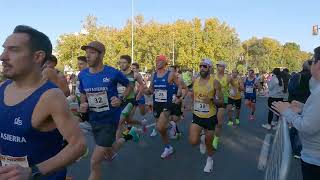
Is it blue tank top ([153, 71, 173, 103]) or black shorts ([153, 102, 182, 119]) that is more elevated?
blue tank top ([153, 71, 173, 103])

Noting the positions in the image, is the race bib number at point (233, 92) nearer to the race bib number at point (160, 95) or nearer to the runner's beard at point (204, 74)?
the race bib number at point (160, 95)

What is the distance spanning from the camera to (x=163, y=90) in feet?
31.2

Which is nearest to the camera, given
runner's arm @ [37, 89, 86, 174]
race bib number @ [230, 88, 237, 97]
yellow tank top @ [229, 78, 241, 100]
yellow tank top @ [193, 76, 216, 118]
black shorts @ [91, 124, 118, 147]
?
runner's arm @ [37, 89, 86, 174]

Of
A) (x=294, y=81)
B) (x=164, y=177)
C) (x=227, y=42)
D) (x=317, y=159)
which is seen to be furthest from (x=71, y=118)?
(x=227, y=42)

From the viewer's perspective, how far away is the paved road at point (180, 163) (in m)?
6.94

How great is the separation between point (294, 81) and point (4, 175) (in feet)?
23.9

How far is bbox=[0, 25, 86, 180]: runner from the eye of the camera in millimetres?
2641

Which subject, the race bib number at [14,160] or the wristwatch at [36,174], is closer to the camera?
the wristwatch at [36,174]

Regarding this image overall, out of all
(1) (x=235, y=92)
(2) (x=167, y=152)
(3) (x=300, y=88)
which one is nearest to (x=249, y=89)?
(1) (x=235, y=92)

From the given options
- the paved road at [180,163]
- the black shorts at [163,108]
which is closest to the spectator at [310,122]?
the paved road at [180,163]

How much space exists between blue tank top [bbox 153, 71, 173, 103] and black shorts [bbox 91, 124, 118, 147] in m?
3.35

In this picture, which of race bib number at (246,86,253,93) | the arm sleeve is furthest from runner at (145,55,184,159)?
race bib number at (246,86,253,93)

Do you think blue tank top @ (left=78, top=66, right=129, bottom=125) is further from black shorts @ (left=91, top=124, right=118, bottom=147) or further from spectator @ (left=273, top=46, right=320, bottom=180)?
spectator @ (left=273, top=46, right=320, bottom=180)

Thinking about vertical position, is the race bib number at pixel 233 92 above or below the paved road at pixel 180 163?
above
